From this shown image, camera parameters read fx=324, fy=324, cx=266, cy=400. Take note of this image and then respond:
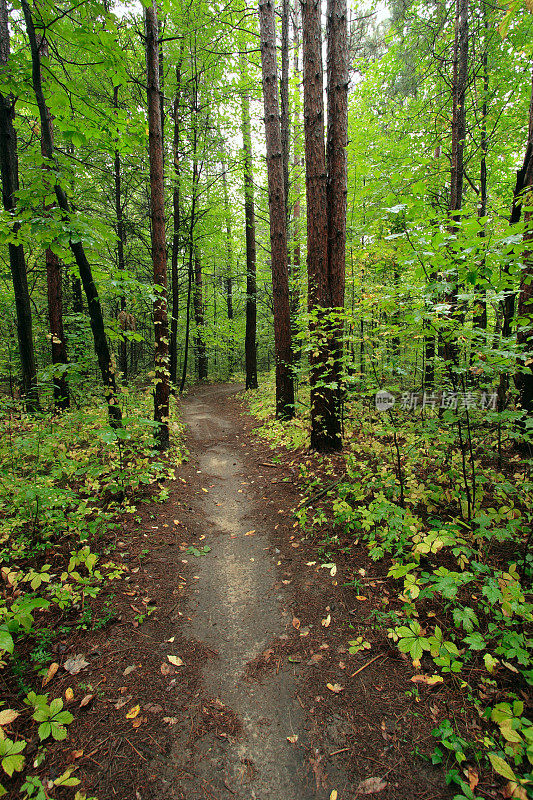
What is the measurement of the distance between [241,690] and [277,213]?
8635 millimetres

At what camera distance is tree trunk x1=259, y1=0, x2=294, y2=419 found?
7.16 metres

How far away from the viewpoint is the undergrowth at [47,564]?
6.45 ft

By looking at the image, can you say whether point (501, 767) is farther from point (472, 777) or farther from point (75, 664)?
point (75, 664)

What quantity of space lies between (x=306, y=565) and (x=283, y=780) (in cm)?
182

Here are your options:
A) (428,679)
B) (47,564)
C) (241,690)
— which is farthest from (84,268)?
(428,679)

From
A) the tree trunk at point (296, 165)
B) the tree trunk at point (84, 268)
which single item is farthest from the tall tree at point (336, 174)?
the tree trunk at point (296, 165)

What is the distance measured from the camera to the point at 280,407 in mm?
8523

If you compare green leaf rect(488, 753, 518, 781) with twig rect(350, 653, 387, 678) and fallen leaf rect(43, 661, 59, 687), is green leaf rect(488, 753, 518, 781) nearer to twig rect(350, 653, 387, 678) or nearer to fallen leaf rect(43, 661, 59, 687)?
twig rect(350, 653, 387, 678)

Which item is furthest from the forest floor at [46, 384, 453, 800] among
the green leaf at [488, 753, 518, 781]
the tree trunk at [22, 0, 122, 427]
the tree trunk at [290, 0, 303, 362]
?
the tree trunk at [290, 0, 303, 362]

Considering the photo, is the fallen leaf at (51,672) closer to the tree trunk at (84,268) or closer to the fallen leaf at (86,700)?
the fallen leaf at (86,700)

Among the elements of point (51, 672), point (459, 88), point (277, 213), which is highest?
point (459, 88)

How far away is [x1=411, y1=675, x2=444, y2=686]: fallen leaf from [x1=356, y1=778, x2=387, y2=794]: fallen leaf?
0.63 meters

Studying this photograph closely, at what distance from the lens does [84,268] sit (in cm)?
398

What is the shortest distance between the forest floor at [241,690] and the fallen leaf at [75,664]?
1.7 inches
